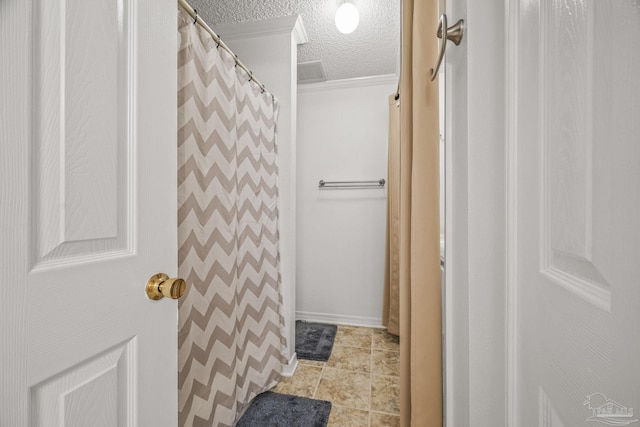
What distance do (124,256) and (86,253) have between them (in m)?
0.07

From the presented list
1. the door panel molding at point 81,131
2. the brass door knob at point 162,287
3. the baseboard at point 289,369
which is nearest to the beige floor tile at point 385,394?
the baseboard at point 289,369

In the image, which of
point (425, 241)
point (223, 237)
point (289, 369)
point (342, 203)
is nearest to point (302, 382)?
point (289, 369)

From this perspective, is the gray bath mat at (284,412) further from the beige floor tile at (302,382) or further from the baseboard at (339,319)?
the baseboard at (339,319)

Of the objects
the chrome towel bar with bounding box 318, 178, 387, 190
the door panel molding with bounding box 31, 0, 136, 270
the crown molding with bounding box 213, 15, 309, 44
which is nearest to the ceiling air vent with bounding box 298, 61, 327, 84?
the crown molding with bounding box 213, 15, 309, 44

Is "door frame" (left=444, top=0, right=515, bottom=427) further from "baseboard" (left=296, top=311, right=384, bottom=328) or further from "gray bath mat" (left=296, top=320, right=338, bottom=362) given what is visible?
"baseboard" (left=296, top=311, right=384, bottom=328)

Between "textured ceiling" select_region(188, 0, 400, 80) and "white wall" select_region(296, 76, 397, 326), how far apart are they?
0.25 metres

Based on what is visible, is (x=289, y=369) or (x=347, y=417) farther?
(x=289, y=369)

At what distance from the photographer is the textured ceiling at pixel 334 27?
1.65m

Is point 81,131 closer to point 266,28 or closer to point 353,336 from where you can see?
point 266,28

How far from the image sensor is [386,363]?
185cm

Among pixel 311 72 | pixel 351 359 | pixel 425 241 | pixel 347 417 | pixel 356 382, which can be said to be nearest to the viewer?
pixel 425 241

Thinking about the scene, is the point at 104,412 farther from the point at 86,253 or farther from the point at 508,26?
the point at 508,26

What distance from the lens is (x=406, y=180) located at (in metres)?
1.01

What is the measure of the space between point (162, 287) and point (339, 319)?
2.25 metres
